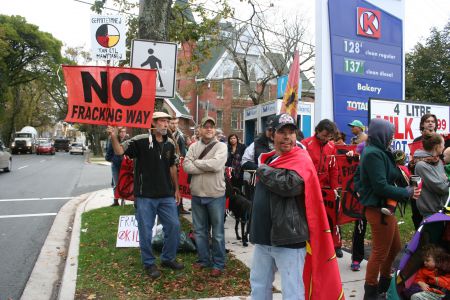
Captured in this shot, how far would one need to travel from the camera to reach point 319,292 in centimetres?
323

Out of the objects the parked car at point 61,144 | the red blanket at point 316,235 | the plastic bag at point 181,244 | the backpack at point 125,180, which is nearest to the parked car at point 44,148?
the parked car at point 61,144

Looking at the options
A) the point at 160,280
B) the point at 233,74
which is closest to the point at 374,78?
the point at 160,280

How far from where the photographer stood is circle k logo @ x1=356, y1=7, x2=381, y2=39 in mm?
8492

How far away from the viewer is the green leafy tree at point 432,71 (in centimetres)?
3247

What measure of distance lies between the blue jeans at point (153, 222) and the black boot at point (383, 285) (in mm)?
2435

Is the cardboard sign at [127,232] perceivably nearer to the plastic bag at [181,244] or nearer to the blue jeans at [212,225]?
the plastic bag at [181,244]

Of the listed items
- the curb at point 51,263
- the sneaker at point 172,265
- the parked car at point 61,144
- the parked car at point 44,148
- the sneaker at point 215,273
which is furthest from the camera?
the parked car at point 61,144

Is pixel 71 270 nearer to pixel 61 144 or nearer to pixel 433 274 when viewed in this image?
pixel 433 274

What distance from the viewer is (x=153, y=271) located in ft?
16.7

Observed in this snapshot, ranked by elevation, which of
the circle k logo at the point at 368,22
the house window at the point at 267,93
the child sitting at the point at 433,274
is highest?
the house window at the point at 267,93

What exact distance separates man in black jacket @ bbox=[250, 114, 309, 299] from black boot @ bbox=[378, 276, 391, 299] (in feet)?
5.42

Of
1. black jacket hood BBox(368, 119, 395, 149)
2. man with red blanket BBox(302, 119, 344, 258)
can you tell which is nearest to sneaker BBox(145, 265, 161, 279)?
man with red blanket BBox(302, 119, 344, 258)

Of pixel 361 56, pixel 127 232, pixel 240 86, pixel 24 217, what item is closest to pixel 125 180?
pixel 127 232

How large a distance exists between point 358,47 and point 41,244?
698 centimetres
